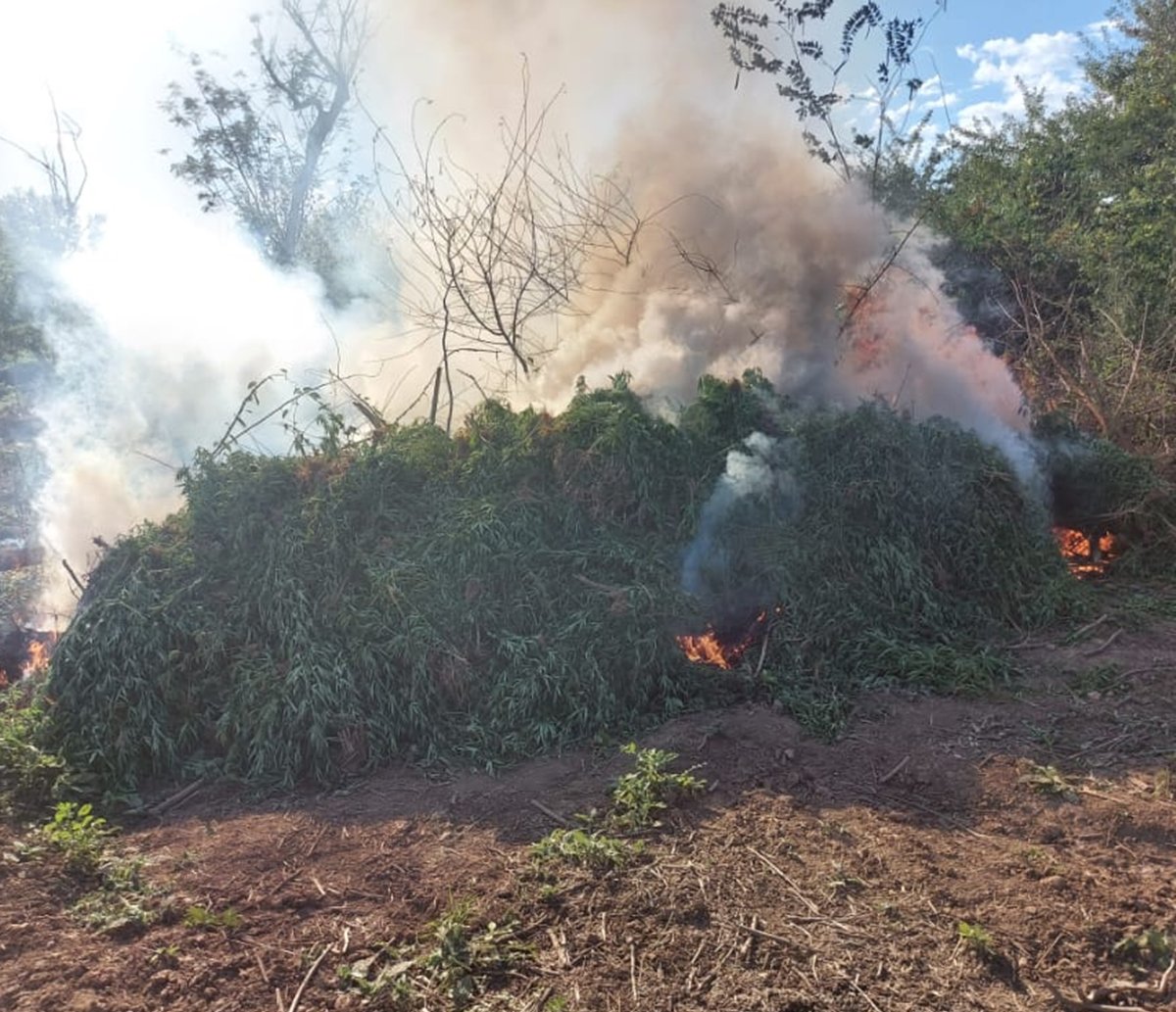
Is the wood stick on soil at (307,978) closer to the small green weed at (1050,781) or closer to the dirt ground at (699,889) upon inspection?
the dirt ground at (699,889)

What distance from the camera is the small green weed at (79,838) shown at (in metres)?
3.38

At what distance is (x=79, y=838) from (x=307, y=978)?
1462 millimetres

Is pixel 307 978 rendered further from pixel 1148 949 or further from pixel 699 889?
pixel 1148 949

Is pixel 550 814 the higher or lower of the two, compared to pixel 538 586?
lower

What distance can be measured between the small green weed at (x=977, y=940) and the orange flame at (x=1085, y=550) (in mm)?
4679

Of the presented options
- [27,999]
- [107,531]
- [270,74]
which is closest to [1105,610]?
[27,999]

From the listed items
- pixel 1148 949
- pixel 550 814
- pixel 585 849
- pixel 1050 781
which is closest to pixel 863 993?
pixel 1148 949

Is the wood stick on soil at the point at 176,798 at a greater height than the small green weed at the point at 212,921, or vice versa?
the wood stick on soil at the point at 176,798

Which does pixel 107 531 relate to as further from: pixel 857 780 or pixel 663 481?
pixel 857 780

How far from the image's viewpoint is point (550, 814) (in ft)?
12.2

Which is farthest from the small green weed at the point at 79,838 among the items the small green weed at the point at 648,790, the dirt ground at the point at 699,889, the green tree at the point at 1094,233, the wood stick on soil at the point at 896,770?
the green tree at the point at 1094,233

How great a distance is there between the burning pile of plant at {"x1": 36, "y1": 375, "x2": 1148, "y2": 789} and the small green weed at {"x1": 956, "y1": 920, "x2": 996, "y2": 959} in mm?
1771

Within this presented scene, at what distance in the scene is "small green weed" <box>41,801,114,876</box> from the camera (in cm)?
338

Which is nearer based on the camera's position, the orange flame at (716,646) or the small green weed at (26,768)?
the small green weed at (26,768)
